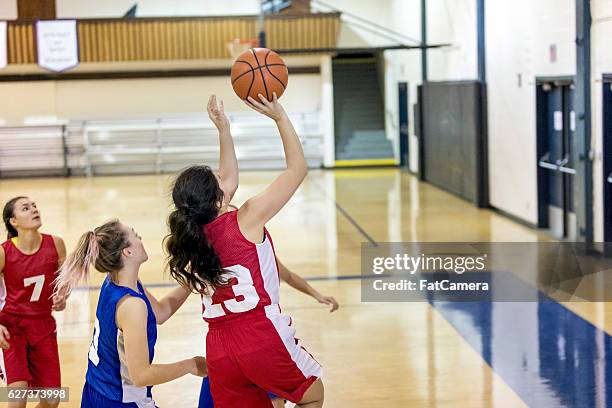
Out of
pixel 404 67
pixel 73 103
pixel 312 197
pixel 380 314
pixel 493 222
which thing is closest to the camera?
pixel 380 314

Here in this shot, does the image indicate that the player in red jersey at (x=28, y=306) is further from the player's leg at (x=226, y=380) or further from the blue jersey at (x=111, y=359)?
the player's leg at (x=226, y=380)

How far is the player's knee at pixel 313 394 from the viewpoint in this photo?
4.00 m

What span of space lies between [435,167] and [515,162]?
5.69 metres

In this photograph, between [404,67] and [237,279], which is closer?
[237,279]

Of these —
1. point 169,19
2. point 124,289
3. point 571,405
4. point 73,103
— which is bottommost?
point 571,405

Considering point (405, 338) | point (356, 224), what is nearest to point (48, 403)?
point (405, 338)

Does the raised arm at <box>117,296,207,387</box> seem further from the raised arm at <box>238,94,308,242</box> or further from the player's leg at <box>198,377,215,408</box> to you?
the player's leg at <box>198,377,215,408</box>

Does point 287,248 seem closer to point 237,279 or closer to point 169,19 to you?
point 237,279

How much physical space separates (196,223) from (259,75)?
3.89 feet

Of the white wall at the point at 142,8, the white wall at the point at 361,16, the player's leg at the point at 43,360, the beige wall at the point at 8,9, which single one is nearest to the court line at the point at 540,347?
the player's leg at the point at 43,360

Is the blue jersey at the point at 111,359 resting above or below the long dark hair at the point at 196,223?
below

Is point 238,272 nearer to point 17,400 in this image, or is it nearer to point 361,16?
point 17,400

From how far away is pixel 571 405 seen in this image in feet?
20.5

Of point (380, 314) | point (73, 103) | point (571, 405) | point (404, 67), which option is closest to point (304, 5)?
point (404, 67)
